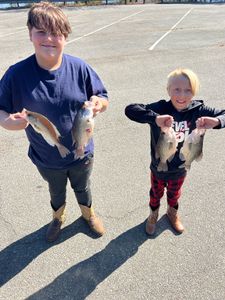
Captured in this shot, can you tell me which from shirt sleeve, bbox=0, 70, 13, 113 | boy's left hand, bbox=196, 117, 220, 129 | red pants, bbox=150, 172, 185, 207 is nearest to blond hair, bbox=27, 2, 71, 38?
shirt sleeve, bbox=0, 70, 13, 113

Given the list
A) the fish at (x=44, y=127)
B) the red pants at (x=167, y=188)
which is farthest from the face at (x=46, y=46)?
the red pants at (x=167, y=188)

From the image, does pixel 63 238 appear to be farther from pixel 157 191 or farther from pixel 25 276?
pixel 157 191

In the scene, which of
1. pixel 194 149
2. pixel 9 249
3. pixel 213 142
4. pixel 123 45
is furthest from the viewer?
pixel 123 45

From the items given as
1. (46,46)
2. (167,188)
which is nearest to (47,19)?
(46,46)

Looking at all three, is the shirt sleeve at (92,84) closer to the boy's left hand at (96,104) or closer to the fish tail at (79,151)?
the boy's left hand at (96,104)

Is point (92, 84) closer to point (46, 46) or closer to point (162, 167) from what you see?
point (46, 46)

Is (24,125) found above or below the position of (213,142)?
above

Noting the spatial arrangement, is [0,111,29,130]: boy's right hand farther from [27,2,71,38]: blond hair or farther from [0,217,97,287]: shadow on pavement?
[0,217,97,287]: shadow on pavement

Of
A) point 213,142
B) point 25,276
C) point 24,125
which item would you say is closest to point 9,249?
point 25,276

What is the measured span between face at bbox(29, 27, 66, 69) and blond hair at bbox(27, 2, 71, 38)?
3 centimetres

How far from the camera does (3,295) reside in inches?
117

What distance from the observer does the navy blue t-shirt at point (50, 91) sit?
252 cm

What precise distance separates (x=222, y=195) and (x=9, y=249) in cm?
265

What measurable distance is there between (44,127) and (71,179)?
1015 mm
